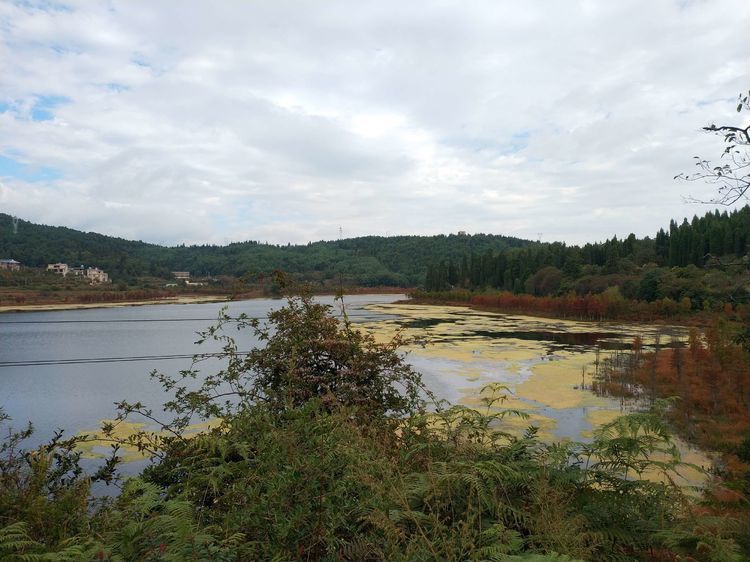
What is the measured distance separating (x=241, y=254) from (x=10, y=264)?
2136 inches

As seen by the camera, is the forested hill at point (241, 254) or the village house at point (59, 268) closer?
the village house at point (59, 268)

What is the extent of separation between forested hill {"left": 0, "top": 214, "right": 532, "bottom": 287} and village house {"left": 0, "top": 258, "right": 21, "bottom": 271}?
4379mm

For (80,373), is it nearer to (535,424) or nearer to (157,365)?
(157,365)

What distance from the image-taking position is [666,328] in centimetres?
4156

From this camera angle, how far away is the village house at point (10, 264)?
88.0 m

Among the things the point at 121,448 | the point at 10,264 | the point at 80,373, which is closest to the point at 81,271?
the point at 10,264

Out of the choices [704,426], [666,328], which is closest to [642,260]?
[666,328]

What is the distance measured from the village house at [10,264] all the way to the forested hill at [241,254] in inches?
172

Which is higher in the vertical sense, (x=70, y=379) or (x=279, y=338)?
(x=279, y=338)

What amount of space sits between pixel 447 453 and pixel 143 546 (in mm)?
1710

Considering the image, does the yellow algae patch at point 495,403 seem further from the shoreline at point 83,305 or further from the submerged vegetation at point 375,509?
the shoreline at point 83,305

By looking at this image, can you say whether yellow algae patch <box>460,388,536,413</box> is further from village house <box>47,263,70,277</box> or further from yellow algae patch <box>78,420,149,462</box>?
village house <box>47,263,70,277</box>

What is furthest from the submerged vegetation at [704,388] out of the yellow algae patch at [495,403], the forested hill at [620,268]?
the forested hill at [620,268]

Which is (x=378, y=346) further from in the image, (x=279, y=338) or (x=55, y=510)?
(x=55, y=510)
